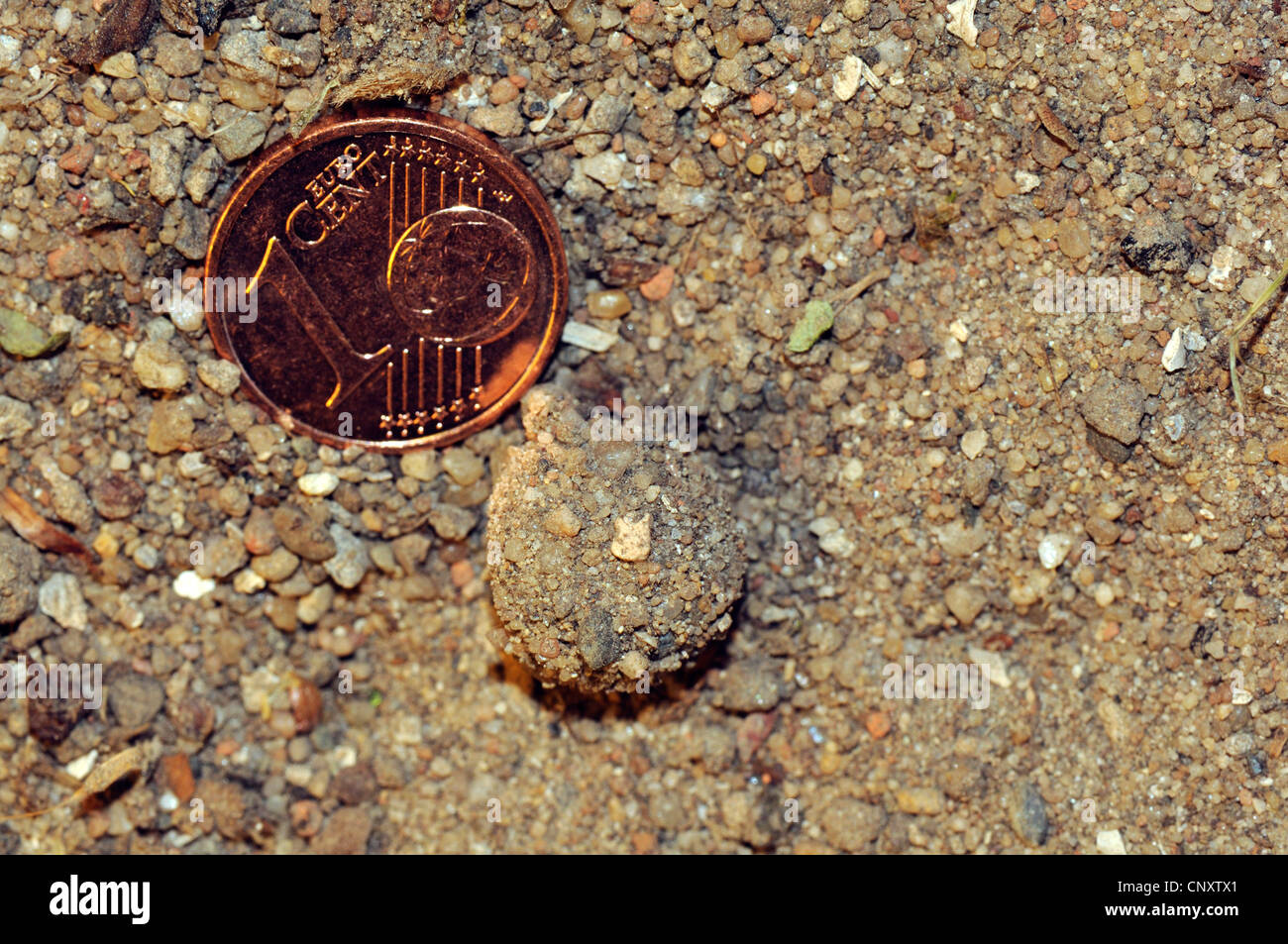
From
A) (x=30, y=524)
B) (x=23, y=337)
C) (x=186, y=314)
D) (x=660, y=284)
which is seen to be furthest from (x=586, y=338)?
(x=30, y=524)

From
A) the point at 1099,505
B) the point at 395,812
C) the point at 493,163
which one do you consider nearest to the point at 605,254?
the point at 493,163

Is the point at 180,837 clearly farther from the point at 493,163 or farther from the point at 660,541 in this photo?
the point at 493,163

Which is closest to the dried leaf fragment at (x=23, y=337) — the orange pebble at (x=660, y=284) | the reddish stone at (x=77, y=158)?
the reddish stone at (x=77, y=158)

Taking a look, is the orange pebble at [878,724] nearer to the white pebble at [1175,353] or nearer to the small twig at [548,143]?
the white pebble at [1175,353]

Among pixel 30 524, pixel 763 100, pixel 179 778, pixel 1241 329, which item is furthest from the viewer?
pixel 179 778

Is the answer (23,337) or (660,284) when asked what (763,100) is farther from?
(23,337)

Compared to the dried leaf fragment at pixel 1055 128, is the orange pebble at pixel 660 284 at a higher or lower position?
lower
